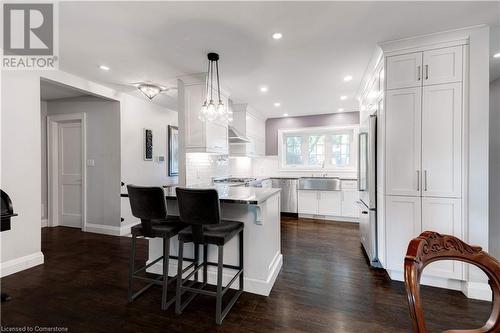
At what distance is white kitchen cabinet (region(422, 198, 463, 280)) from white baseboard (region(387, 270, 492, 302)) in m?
0.09

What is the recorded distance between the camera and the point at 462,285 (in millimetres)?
2230

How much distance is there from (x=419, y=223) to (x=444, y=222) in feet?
0.68

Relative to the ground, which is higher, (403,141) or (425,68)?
(425,68)

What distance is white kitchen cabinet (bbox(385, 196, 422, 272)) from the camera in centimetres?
238

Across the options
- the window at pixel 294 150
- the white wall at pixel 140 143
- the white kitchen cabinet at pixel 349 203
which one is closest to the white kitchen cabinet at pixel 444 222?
the white kitchen cabinet at pixel 349 203

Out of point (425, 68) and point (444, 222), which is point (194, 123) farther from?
point (444, 222)

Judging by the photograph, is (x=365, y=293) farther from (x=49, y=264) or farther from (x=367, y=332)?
(x=49, y=264)

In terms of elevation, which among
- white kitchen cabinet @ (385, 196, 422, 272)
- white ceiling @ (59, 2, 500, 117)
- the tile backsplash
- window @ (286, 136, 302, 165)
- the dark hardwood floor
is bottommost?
the dark hardwood floor

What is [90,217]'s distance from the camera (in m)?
4.16
